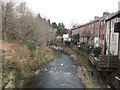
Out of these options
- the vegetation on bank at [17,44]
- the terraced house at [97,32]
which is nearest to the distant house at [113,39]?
the terraced house at [97,32]

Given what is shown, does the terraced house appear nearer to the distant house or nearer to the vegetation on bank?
the distant house

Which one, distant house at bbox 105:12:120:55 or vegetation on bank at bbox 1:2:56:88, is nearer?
vegetation on bank at bbox 1:2:56:88

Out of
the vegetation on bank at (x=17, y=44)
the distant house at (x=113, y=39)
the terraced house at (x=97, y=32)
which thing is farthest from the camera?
the terraced house at (x=97, y=32)

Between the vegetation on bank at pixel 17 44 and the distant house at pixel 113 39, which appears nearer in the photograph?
the vegetation on bank at pixel 17 44

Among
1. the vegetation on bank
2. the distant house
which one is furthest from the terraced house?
the vegetation on bank

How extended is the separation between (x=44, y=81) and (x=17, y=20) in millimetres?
11087

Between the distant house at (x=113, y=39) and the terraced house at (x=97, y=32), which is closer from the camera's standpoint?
the distant house at (x=113, y=39)

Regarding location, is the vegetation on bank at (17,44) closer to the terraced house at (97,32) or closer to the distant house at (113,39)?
the distant house at (113,39)

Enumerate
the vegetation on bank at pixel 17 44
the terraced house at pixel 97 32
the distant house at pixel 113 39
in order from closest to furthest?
the vegetation on bank at pixel 17 44 → the distant house at pixel 113 39 → the terraced house at pixel 97 32

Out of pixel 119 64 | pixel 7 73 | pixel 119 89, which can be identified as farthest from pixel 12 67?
pixel 119 64

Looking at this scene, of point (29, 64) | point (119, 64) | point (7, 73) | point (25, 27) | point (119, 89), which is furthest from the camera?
point (25, 27)

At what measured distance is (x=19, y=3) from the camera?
661 inches

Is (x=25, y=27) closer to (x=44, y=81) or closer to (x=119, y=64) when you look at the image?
(x=44, y=81)

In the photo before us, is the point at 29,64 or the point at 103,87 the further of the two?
the point at 29,64
